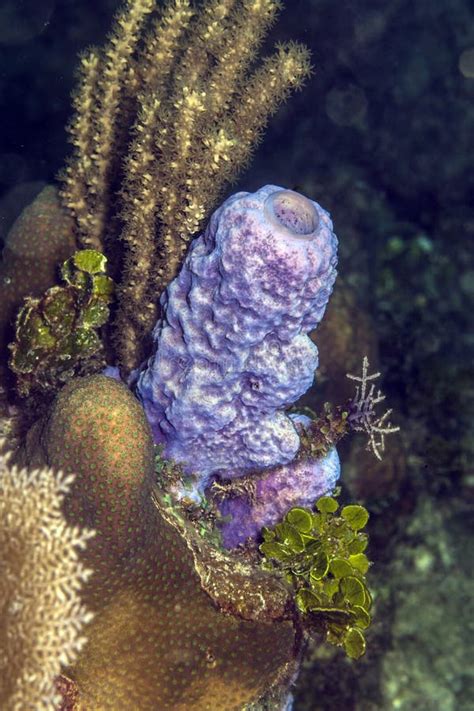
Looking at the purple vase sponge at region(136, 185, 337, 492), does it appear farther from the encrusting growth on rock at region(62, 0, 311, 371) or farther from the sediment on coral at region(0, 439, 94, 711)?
the sediment on coral at region(0, 439, 94, 711)

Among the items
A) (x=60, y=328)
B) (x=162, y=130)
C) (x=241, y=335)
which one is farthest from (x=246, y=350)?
(x=162, y=130)

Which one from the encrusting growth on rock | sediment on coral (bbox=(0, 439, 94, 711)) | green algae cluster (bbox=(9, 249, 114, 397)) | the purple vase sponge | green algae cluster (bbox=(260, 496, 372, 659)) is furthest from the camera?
green algae cluster (bbox=(9, 249, 114, 397))

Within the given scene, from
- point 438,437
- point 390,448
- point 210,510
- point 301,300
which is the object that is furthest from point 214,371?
point 438,437

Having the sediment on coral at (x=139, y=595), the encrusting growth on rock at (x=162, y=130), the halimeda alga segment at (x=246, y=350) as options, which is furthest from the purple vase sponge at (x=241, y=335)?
the sediment on coral at (x=139, y=595)

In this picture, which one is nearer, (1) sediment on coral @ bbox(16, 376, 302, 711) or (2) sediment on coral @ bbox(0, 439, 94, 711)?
(2) sediment on coral @ bbox(0, 439, 94, 711)

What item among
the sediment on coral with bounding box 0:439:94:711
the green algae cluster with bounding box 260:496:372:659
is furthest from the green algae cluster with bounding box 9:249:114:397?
the green algae cluster with bounding box 260:496:372:659

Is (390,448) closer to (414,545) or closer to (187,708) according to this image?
(414,545)
